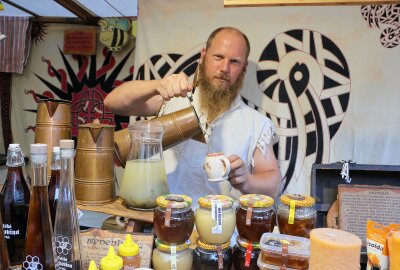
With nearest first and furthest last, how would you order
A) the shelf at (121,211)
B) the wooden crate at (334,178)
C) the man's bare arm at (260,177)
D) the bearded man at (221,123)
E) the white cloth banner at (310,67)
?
the shelf at (121,211) < the man's bare arm at (260,177) < the wooden crate at (334,178) < the bearded man at (221,123) < the white cloth banner at (310,67)

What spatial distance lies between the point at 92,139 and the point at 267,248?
662 millimetres

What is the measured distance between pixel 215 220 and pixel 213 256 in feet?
0.36

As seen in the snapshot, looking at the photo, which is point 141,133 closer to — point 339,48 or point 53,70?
point 339,48

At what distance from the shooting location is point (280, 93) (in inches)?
88.7

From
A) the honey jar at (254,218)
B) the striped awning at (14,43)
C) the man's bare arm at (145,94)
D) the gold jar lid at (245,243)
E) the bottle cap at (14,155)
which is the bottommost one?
the gold jar lid at (245,243)

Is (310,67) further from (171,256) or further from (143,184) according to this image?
(171,256)

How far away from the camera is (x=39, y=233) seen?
0.78 m

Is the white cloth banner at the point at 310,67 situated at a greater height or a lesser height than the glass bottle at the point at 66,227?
greater

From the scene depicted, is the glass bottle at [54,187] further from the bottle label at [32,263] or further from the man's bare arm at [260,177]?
the man's bare arm at [260,177]

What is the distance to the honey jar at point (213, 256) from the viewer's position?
0.91 metres

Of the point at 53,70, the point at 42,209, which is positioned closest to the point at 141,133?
the point at 42,209

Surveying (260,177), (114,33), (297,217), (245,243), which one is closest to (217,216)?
(245,243)

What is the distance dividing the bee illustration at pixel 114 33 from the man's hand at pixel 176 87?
1.62 meters

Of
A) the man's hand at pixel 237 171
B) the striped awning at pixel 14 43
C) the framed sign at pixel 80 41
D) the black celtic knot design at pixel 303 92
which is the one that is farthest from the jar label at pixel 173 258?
the striped awning at pixel 14 43
